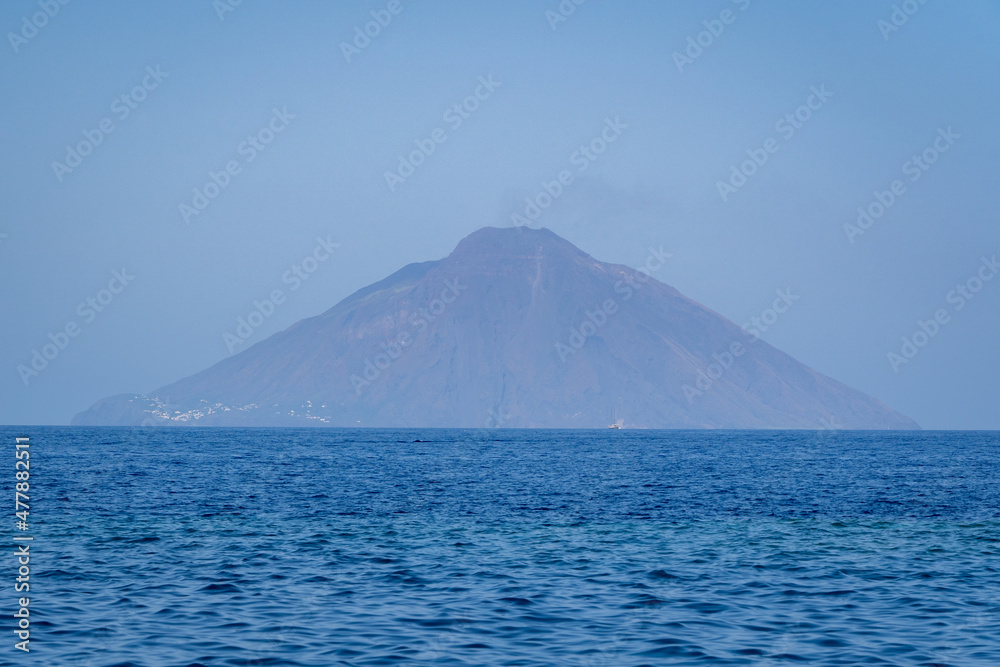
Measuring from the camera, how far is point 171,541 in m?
33.8

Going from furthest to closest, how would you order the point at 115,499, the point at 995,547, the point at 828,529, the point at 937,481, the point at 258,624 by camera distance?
1. the point at 937,481
2. the point at 115,499
3. the point at 828,529
4. the point at 995,547
5. the point at 258,624

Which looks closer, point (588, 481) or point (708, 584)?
point (708, 584)

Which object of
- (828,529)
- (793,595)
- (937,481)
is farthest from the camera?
(937,481)

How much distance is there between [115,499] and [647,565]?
3409 cm

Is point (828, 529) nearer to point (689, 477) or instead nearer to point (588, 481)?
point (588, 481)

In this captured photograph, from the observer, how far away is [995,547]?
111 ft

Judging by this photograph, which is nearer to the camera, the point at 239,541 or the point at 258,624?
the point at 258,624

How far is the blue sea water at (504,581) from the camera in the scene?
18766 millimetres

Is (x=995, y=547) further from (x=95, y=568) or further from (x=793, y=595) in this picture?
(x=95, y=568)

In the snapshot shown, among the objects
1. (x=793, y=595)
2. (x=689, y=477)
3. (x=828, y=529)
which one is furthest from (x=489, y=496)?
(x=793, y=595)

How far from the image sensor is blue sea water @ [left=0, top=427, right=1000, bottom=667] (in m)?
18.8

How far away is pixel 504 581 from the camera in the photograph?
26.0m

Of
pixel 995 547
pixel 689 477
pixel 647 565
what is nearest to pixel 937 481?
pixel 689 477

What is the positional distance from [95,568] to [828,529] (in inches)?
1102
